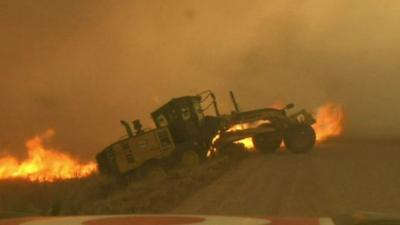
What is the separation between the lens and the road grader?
28.6 metres

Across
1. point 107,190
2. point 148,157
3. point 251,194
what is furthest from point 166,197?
point 148,157

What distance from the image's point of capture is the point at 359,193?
54.1 ft

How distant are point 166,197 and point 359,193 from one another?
14.6 ft

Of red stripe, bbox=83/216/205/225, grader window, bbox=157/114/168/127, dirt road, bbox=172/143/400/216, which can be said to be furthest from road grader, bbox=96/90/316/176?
red stripe, bbox=83/216/205/225

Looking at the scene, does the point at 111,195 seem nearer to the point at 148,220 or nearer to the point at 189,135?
the point at 189,135

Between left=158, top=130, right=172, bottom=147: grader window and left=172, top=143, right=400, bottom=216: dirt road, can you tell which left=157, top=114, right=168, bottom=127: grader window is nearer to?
left=158, top=130, right=172, bottom=147: grader window

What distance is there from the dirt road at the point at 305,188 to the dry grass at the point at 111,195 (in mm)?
572

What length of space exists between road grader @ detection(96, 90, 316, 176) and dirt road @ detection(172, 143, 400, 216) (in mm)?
3007

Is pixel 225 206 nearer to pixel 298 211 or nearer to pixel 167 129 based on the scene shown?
pixel 298 211

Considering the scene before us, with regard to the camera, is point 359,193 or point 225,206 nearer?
point 225,206

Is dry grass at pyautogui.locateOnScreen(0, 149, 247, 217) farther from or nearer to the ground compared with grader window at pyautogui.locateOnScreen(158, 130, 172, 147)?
nearer to the ground

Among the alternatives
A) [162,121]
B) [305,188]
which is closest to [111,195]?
[162,121]

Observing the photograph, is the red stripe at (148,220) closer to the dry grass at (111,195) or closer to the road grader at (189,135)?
the dry grass at (111,195)

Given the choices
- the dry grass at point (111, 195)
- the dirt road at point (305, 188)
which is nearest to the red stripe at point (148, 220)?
the dirt road at point (305, 188)
